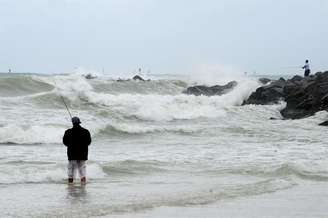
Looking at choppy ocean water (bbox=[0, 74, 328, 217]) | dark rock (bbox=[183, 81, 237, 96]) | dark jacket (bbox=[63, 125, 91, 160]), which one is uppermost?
dark jacket (bbox=[63, 125, 91, 160])

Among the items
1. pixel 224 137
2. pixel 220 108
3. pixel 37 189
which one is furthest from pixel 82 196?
pixel 220 108

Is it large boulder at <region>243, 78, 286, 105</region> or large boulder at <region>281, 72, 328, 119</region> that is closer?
large boulder at <region>281, 72, 328, 119</region>

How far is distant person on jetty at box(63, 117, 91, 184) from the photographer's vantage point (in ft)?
37.4

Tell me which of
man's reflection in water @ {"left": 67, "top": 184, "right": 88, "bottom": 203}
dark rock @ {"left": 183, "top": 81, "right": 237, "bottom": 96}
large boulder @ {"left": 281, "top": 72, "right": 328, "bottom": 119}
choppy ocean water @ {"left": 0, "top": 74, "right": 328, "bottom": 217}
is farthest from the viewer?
dark rock @ {"left": 183, "top": 81, "right": 237, "bottom": 96}

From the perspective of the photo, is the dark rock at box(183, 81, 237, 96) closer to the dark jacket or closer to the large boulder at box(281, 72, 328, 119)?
the large boulder at box(281, 72, 328, 119)

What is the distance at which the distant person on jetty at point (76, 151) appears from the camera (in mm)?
11398

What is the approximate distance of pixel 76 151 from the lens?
1141 centimetres

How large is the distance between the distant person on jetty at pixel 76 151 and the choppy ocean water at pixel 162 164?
1.06 ft

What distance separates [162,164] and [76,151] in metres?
3.08

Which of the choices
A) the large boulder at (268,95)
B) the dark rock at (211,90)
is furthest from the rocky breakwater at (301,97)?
the dark rock at (211,90)

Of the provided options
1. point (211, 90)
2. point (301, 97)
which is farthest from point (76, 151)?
point (211, 90)

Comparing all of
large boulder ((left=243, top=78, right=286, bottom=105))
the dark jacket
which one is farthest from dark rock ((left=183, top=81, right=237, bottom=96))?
the dark jacket

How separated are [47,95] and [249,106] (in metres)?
10.4

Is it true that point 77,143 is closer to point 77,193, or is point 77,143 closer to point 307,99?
point 77,193
